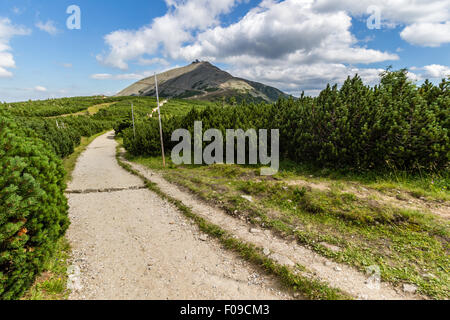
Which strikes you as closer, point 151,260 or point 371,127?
point 151,260

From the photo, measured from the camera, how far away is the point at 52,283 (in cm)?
386

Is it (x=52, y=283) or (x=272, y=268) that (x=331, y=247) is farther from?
(x=52, y=283)

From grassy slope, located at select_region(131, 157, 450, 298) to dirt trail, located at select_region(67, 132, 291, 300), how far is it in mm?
1788

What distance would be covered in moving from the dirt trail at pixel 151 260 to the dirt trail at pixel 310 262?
0.72m

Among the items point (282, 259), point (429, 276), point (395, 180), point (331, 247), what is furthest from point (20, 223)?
point (395, 180)

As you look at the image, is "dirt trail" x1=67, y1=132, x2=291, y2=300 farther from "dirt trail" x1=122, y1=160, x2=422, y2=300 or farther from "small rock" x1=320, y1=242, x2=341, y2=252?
"small rock" x1=320, y1=242, x2=341, y2=252

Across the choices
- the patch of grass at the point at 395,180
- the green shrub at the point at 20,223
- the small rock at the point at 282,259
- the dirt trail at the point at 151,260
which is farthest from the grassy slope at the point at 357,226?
the green shrub at the point at 20,223

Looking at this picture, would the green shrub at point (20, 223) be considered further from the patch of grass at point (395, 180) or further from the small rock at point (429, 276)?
the patch of grass at point (395, 180)

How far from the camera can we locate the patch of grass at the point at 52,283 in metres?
3.60

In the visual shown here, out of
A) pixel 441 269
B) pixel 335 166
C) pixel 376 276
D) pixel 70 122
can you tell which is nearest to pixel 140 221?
pixel 376 276

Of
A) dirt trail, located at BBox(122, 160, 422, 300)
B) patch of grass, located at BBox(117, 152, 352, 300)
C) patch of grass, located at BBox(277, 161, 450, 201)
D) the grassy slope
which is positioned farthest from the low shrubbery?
patch of grass, located at BBox(117, 152, 352, 300)

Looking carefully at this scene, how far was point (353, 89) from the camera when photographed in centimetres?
1137

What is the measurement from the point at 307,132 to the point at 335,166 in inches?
101

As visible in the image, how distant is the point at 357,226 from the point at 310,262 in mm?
2305
